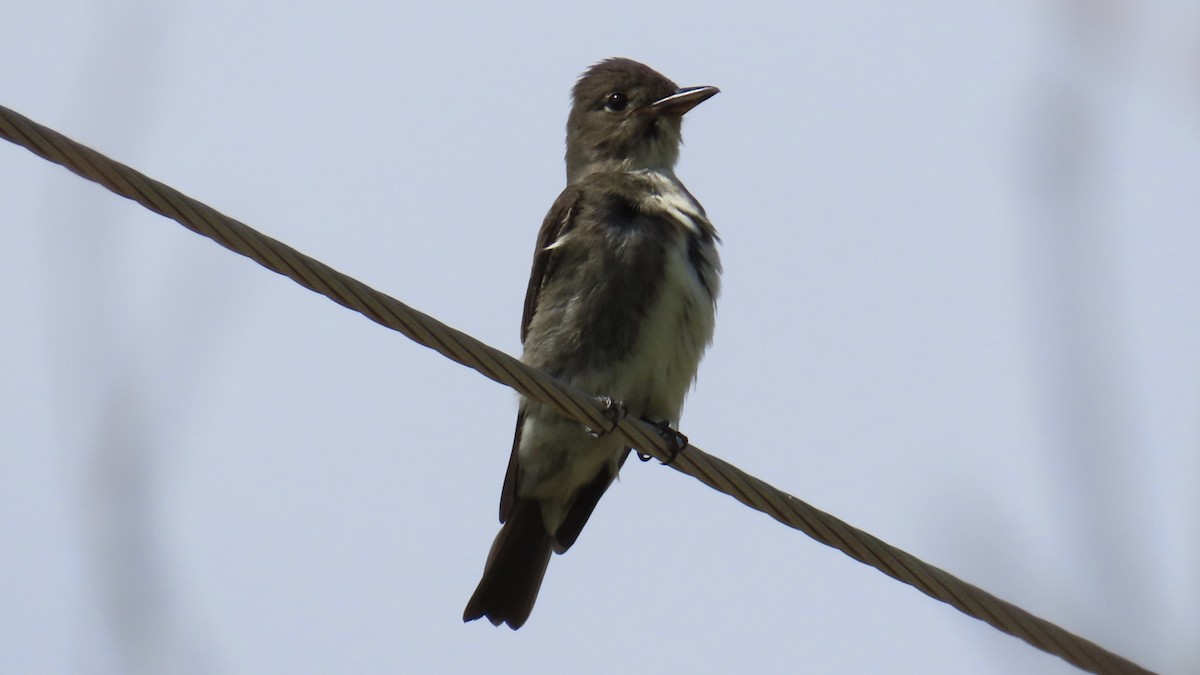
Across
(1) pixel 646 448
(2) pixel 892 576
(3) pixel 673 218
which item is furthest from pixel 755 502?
(3) pixel 673 218

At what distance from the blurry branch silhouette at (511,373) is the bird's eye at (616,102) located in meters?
3.33

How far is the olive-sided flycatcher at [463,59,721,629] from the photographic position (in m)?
6.20

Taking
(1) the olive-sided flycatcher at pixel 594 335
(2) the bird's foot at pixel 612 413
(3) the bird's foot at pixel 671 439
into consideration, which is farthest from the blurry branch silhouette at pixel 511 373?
(1) the olive-sided flycatcher at pixel 594 335

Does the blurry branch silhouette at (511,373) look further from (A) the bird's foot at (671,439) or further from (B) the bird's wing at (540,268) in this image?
(B) the bird's wing at (540,268)

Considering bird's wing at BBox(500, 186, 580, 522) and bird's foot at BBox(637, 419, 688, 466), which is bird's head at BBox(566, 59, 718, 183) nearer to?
bird's wing at BBox(500, 186, 580, 522)

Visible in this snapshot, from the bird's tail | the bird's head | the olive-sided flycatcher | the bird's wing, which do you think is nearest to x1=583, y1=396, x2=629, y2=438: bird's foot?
the olive-sided flycatcher

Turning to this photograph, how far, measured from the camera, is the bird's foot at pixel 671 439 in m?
5.04

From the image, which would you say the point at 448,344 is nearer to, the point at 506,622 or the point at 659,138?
the point at 506,622

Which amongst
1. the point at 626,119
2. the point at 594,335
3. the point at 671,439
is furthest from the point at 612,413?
the point at 626,119

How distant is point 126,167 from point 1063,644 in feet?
8.13

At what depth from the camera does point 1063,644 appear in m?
3.89

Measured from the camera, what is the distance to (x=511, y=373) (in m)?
4.34

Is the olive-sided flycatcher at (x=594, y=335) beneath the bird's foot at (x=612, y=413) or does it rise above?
above

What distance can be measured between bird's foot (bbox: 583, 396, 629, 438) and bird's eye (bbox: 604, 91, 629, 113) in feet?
6.82
